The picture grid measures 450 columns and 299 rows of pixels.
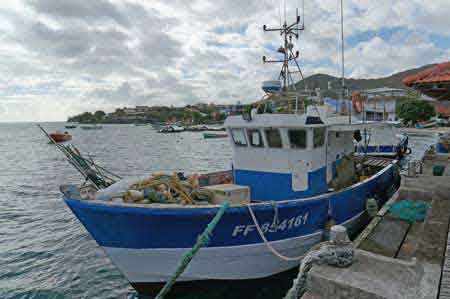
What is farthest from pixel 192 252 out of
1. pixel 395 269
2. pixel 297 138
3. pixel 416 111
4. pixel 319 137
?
pixel 416 111

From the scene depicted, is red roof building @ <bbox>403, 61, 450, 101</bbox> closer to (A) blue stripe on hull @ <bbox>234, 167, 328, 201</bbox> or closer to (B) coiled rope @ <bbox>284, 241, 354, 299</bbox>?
(A) blue stripe on hull @ <bbox>234, 167, 328, 201</bbox>

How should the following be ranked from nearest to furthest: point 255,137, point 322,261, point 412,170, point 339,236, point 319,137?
point 322,261, point 339,236, point 319,137, point 255,137, point 412,170

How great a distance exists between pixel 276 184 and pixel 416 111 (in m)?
76.9

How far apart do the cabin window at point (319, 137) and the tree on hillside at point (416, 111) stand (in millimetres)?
75667

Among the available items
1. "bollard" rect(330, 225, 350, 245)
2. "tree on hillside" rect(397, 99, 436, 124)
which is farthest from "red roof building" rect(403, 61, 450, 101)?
"tree on hillside" rect(397, 99, 436, 124)

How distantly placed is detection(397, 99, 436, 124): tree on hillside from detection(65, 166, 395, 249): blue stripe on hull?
253 ft

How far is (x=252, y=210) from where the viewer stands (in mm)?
5953

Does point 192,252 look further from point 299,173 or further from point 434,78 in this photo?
point 434,78

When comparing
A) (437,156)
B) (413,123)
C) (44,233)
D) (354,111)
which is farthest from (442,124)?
(44,233)

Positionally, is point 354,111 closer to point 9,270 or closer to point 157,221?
point 157,221

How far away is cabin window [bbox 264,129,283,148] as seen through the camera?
7500 millimetres

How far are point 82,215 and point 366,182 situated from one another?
7.31 meters

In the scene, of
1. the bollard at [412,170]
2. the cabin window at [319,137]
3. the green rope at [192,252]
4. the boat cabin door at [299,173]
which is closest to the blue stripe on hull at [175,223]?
the green rope at [192,252]

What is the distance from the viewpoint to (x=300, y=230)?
6977 mm
